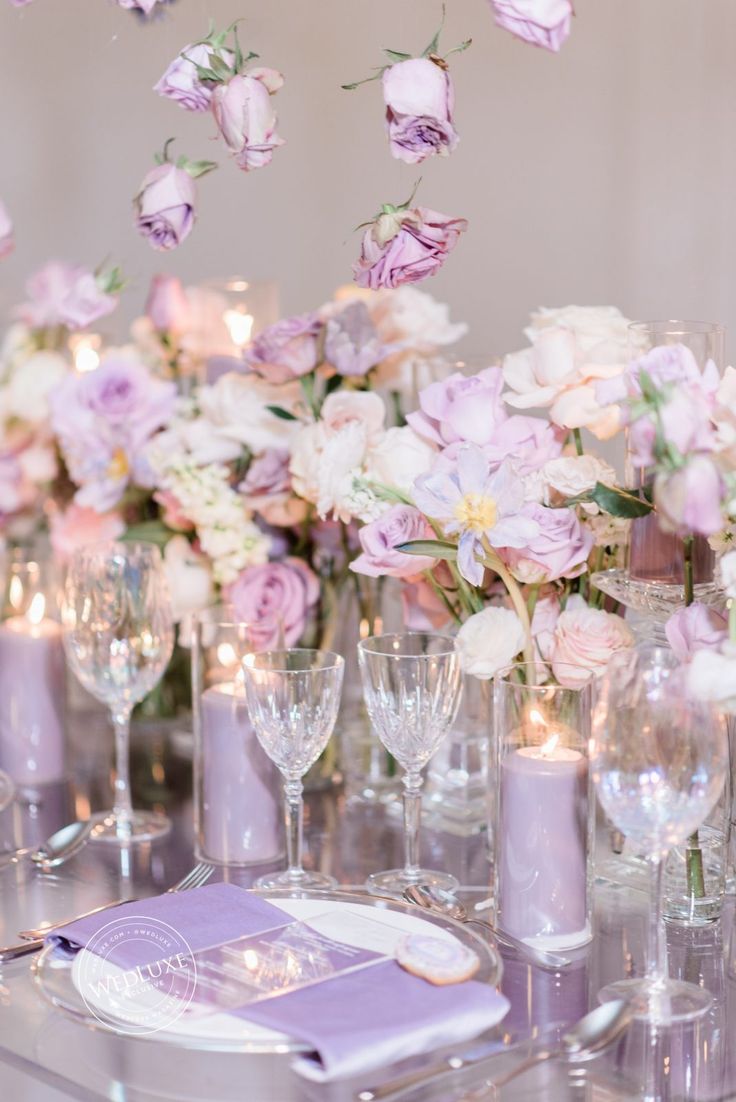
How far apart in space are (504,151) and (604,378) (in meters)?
0.69

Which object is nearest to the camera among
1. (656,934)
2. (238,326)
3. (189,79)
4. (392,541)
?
(656,934)

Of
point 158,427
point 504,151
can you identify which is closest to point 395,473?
point 158,427

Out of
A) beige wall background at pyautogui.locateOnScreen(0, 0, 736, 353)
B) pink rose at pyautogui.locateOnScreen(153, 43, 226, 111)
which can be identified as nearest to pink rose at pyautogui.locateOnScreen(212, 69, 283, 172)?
pink rose at pyautogui.locateOnScreen(153, 43, 226, 111)

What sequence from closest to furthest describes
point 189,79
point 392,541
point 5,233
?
point 189,79, point 392,541, point 5,233

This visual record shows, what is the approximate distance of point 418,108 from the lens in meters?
1.04

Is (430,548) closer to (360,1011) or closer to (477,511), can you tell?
(477,511)

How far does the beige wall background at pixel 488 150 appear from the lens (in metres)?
1.61

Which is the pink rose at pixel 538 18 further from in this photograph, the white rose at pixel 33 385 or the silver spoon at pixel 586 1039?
the white rose at pixel 33 385

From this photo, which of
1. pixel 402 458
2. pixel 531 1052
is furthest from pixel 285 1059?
pixel 402 458

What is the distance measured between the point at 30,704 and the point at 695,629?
77 cm

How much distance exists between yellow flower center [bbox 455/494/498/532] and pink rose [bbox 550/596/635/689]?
0.36 feet

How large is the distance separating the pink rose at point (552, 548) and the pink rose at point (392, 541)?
0.27 feet

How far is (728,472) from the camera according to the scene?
1045 millimetres

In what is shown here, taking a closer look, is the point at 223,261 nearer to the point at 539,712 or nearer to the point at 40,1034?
the point at 539,712
